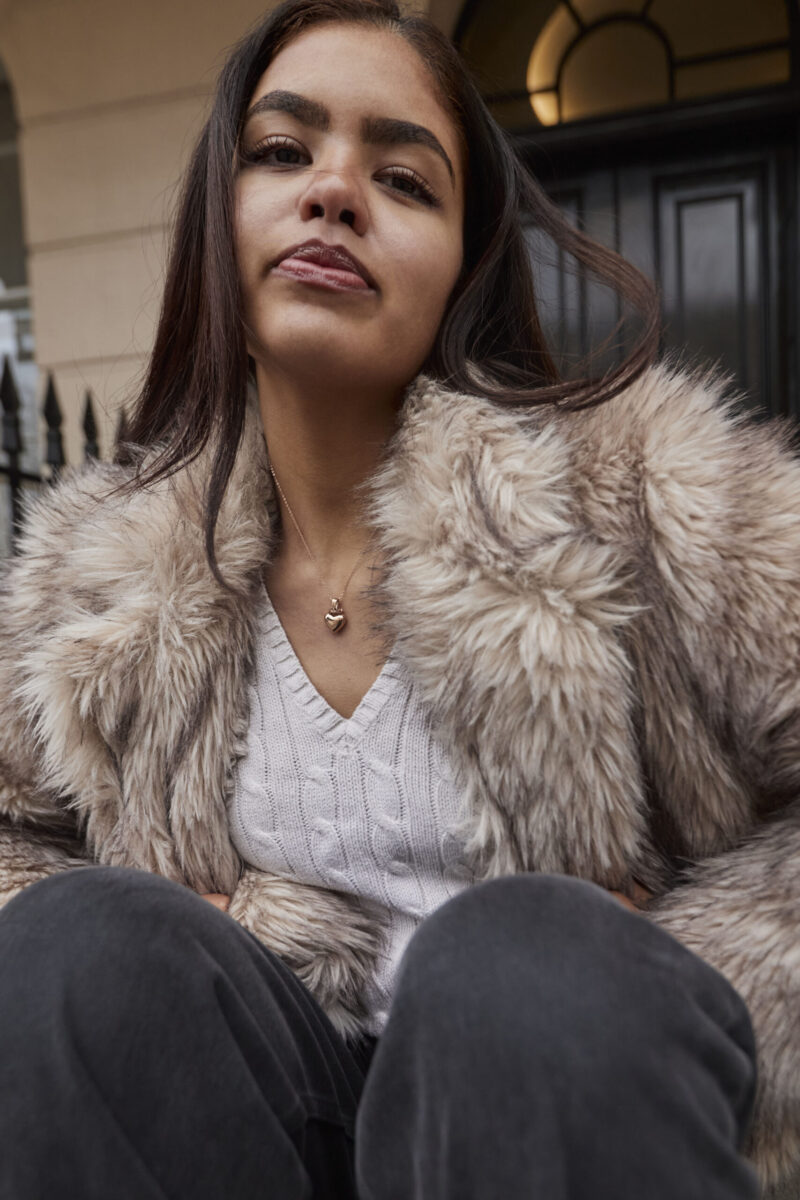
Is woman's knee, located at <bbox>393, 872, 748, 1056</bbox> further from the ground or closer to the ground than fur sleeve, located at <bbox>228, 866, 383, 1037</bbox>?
further from the ground

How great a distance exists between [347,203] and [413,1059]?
3.24ft

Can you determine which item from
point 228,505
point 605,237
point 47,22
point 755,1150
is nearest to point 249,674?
point 228,505

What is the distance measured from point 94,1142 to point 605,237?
374 cm

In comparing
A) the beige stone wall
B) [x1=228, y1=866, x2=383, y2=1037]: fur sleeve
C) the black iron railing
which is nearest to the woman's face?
[x1=228, y1=866, x2=383, y2=1037]: fur sleeve

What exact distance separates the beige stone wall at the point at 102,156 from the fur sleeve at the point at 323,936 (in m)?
3.14

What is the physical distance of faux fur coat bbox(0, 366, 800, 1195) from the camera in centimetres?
110

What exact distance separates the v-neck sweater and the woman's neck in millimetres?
207

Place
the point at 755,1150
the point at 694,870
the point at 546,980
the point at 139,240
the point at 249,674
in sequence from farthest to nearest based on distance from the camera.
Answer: the point at 139,240 < the point at 249,674 < the point at 694,870 < the point at 755,1150 < the point at 546,980

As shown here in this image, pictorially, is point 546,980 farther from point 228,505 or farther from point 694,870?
point 228,505

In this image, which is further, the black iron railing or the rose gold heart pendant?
the black iron railing

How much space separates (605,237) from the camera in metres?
3.95

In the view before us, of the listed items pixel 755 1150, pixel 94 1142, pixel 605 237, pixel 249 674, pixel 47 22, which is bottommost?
pixel 755 1150

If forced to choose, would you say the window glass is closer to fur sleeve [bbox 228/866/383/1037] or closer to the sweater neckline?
the sweater neckline

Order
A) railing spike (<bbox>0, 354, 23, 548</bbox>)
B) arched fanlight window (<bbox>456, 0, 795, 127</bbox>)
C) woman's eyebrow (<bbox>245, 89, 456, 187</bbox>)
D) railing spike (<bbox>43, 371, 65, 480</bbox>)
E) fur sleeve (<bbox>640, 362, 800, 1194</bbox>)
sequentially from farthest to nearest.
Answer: arched fanlight window (<bbox>456, 0, 795, 127</bbox>) < railing spike (<bbox>43, 371, 65, 480</bbox>) < railing spike (<bbox>0, 354, 23, 548</bbox>) < woman's eyebrow (<bbox>245, 89, 456, 187</bbox>) < fur sleeve (<bbox>640, 362, 800, 1194</bbox>)
